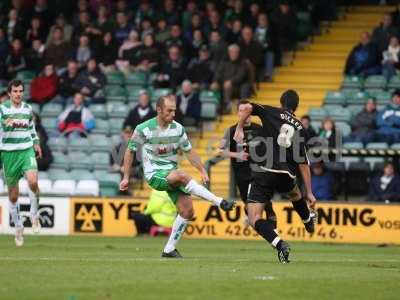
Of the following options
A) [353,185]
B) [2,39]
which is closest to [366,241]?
[353,185]

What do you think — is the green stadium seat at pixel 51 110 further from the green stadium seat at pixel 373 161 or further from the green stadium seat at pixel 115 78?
the green stadium seat at pixel 373 161

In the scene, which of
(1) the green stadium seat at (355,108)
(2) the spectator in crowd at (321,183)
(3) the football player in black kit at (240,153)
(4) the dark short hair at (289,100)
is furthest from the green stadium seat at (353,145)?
(4) the dark short hair at (289,100)

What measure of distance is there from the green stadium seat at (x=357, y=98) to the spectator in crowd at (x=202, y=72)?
128 inches

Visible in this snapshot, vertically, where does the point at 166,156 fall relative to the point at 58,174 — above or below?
above

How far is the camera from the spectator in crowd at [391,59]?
26.7m

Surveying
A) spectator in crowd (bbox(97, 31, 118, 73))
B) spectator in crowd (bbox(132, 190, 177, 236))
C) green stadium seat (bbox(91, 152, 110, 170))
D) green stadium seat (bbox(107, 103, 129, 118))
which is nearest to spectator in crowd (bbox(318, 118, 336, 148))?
spectator in crowd (bbox(132, 190, 177, 236))

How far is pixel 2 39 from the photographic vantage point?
99.3 feet

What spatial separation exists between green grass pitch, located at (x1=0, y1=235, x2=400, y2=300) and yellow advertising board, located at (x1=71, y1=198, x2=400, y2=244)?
325cm

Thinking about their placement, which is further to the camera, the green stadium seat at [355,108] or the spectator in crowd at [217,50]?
the spectator in crowd at [217,50]

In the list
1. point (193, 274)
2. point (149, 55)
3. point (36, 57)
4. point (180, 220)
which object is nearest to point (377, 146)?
point (149, 55)

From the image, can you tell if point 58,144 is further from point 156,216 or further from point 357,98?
point 357,98

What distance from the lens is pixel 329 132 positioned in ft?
80.0

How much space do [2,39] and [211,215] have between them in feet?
30.1

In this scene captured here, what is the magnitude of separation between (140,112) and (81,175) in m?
1.84
